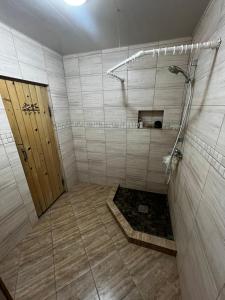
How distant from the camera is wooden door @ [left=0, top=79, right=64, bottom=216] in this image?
153cm

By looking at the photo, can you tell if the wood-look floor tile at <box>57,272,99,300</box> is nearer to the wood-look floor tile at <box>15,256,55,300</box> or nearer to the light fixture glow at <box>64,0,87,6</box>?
the wood-look floor tile at <box>15,256,55,300</box>

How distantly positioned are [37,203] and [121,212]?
1210 millimetres

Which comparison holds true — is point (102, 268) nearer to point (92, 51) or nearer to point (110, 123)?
point (110, 123)

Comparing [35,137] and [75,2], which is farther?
[35,137]

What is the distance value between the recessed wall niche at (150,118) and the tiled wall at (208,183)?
81 cm

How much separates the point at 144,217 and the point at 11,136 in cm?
194

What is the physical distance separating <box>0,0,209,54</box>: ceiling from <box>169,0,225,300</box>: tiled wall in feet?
0.90

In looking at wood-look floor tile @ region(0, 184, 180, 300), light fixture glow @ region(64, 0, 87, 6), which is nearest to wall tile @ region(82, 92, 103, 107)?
light fixture glow @ region(64, 0, 87, 6)

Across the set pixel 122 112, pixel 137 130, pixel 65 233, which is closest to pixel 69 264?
pixel 65 233

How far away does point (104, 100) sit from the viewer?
217cm

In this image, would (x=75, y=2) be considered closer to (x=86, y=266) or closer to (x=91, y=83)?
(x=91, y=83)

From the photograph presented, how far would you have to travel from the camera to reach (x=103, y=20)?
133cm

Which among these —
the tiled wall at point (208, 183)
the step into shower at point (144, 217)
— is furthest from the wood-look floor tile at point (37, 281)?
the tiled wall at point (208, 183)

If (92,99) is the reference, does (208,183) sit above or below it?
below
